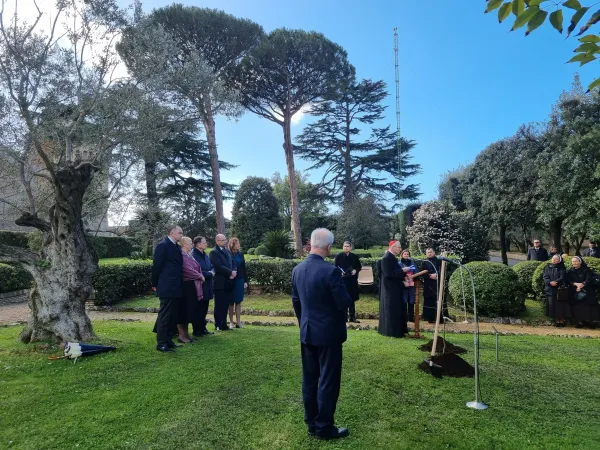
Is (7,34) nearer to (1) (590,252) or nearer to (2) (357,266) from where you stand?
(2) (357,266)

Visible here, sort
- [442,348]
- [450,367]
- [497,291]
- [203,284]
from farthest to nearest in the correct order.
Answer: [497,291] → [203,284] → [442,348] → [450,367]

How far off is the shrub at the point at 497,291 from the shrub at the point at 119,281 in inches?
401

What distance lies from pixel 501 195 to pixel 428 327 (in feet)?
64.7

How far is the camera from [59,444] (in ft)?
12.0

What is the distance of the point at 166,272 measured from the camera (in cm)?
663

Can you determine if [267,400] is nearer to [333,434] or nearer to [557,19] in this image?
[333,434]

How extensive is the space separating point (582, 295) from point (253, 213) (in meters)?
21.2

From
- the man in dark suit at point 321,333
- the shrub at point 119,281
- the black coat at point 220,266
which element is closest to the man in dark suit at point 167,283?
the black coat at point 220,266

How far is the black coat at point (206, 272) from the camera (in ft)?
25.8

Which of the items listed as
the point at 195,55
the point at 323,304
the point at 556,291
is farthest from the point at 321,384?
the point at 195,55

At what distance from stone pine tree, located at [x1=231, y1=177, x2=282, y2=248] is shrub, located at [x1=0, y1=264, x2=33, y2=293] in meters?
14.3

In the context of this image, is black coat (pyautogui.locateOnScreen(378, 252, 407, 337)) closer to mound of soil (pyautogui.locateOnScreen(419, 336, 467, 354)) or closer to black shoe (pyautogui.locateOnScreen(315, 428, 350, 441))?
mound of soil (pyautogui.locateOnScreen(419, 336, 467, 354))

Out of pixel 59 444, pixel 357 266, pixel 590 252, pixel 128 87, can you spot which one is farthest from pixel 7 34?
pixel 590 252

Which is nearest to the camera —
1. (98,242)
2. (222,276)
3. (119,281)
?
(222,276)
